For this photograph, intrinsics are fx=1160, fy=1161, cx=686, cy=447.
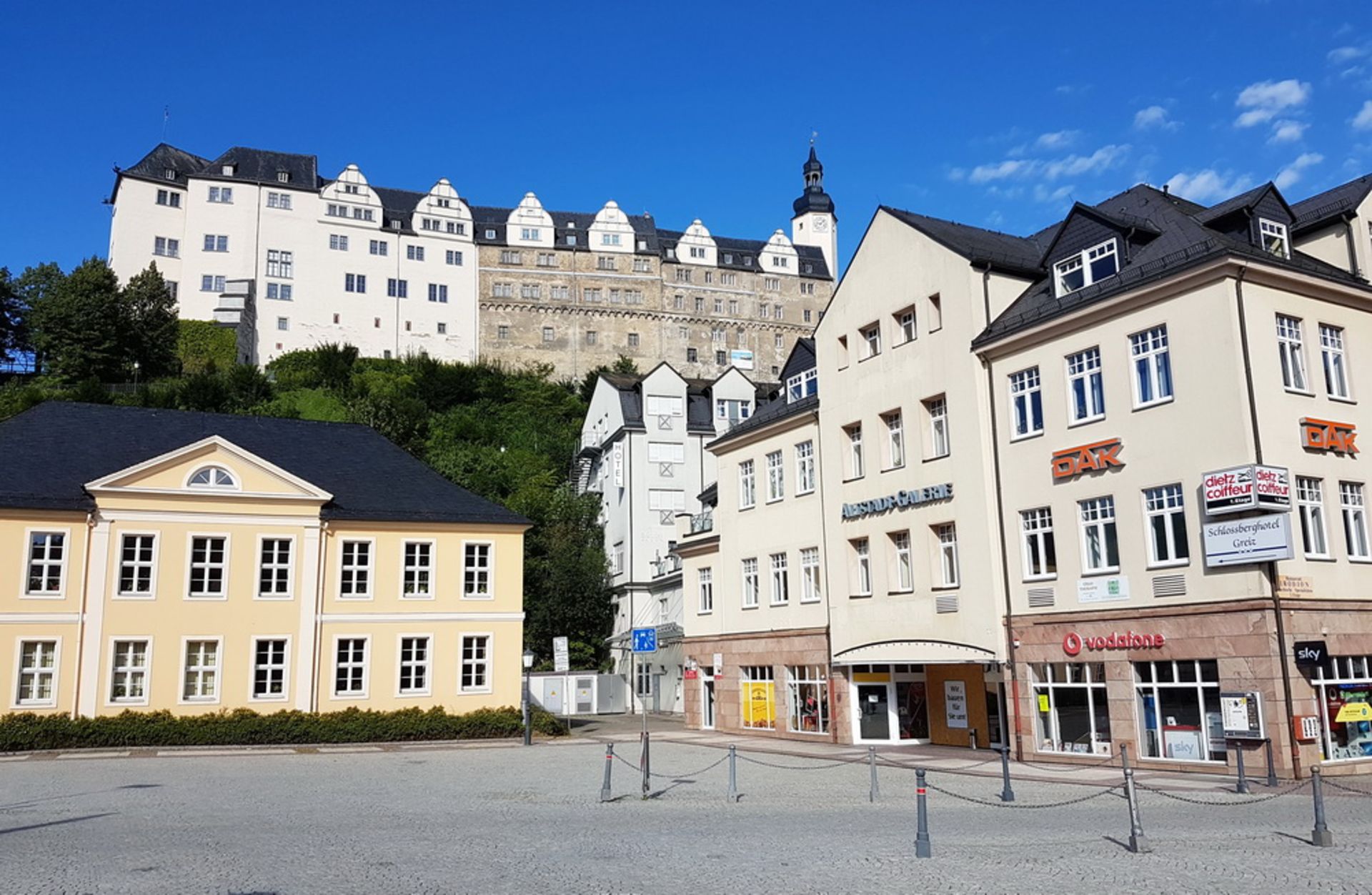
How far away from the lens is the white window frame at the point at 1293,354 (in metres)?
23.1

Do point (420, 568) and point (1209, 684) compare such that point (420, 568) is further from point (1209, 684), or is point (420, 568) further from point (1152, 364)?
point (1209, 684)

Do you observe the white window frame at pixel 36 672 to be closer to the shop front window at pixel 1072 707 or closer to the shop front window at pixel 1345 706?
the shop front window at pixel 1072 707

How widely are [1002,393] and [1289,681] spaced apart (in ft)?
30.5

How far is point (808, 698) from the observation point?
1335 inches

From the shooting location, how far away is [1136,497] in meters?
23.8

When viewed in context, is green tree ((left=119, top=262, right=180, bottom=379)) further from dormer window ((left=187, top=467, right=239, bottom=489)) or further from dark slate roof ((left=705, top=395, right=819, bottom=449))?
dark slate roof ((left=705, top=395, right=819, bottom=449))

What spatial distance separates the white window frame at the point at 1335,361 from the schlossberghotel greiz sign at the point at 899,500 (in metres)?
8.55

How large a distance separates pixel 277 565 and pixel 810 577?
16.1 m

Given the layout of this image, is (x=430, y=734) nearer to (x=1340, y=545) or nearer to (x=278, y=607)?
(x=278, y=607)

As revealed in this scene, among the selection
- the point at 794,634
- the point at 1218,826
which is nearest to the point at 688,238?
the point at 794,634

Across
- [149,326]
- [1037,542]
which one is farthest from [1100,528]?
[149,326]

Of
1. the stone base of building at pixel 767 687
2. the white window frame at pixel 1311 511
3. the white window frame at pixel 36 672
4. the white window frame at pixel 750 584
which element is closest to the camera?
the white window frame at pixel 1311 511

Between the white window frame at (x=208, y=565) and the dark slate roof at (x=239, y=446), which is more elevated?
the dark slate roof at (x=239, y=446)

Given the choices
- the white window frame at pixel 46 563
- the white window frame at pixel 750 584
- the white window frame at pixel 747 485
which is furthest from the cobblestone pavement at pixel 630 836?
the white window frame at pixel 747 485
